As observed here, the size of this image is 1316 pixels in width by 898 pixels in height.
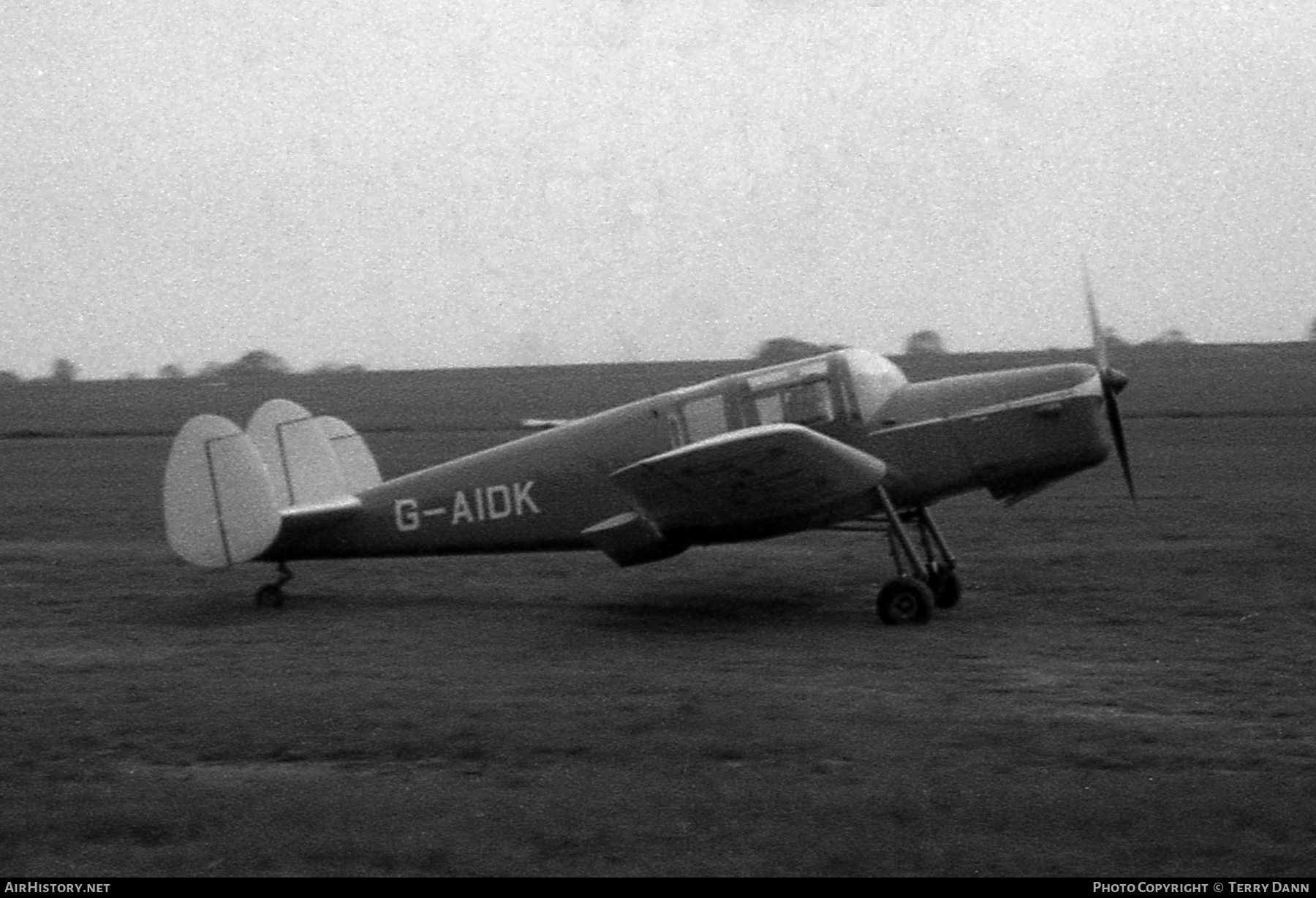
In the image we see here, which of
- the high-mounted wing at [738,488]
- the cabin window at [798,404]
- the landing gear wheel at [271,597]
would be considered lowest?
the landing gear wheel at [271,597]

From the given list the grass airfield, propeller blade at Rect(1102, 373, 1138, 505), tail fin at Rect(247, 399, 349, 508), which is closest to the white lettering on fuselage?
the grass airfield

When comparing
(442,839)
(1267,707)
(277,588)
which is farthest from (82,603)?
(1267,707)

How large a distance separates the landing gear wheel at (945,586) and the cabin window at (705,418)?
6.95 ft

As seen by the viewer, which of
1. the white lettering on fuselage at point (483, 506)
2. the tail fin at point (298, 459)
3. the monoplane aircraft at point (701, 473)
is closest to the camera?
the monoplane aircraft at point (701, 473)

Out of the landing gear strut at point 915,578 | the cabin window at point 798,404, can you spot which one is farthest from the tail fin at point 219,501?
the landing gear strut at point 915,578

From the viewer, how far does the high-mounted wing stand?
39.3 feet

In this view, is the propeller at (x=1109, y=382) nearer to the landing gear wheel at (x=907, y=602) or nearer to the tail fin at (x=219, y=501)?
the landing gear wheel at (x=907, y=602)

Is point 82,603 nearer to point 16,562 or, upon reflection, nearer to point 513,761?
point 16,562

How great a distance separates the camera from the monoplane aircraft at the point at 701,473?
12.3 m

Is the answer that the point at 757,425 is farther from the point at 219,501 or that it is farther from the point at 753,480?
the point at 219,501

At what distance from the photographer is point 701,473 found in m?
12.2

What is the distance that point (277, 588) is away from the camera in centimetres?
1407

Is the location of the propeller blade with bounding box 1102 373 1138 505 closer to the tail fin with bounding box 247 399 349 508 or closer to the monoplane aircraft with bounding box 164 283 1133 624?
the monoplane aircraft with bounding box 164 283 1133 624

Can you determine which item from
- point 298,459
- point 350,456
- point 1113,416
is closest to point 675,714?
point 1113,416
